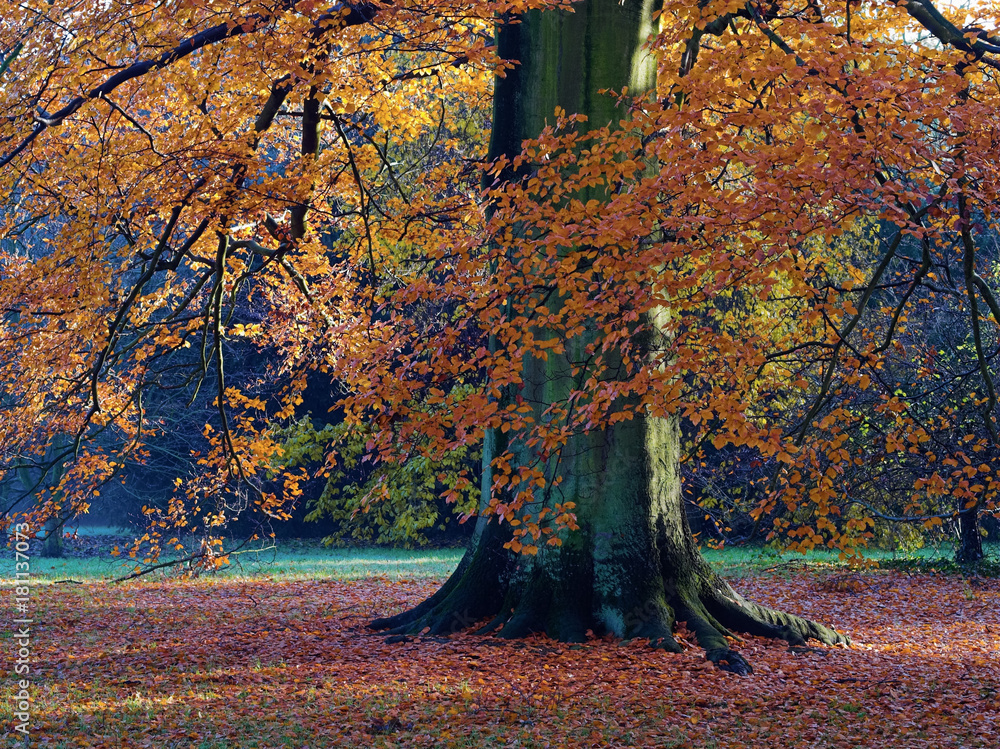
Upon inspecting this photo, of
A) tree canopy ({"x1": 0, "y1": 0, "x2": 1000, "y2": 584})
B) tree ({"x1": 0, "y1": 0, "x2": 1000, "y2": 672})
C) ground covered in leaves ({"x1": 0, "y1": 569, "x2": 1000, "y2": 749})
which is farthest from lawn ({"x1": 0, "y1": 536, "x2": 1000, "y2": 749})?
tree canopy ({"x1": 0, "y1": 0, "x2": 1000, "y2": 584})

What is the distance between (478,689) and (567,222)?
308 centimetres

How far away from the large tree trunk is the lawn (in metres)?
0.27

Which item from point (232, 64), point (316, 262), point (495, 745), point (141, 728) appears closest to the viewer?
point (495, 745)

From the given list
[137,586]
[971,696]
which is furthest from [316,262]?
[971,696]

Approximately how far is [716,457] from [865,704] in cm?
1147

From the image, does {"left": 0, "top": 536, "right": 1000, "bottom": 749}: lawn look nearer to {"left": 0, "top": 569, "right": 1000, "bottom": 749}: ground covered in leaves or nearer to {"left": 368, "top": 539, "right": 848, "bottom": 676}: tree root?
{"left": 0, "top": 569, "right": 1000, "bottom": 749}: ground covered in leaves

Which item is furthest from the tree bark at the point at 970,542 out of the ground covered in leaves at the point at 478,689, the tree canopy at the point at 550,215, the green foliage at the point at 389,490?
the green foliage at the point at 389,490

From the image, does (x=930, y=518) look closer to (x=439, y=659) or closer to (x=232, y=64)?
(x=439, y=659)

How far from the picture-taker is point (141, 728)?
5383 millimetres

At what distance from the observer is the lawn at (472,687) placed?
17.0ft

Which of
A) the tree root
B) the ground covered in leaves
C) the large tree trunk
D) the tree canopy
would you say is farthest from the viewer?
the large tree trunk

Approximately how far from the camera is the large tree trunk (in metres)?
7.09

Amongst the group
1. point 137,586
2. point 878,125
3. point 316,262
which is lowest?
point 137,586

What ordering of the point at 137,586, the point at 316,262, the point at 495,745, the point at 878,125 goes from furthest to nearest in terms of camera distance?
the point at 137,586 → the point at 316,262 → the point at 495,745 → the point at 878,125
